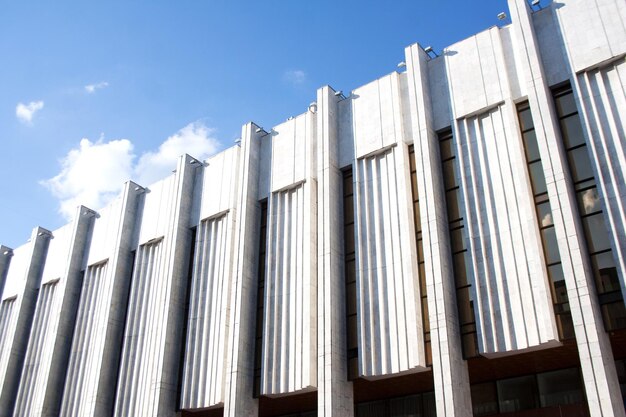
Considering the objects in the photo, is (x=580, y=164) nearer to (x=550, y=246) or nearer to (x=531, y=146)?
(x=531, y=146)

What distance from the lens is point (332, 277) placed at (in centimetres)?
2984

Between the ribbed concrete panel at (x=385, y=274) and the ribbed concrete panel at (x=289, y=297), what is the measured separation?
2.78 meters

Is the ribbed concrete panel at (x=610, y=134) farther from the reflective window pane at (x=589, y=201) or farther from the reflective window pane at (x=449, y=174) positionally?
the reflective window pane at (x=449, y=174)

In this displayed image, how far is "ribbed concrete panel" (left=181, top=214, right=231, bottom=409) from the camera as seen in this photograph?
3259cm

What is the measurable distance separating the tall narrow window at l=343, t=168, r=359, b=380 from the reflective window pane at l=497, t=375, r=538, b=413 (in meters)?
6.66

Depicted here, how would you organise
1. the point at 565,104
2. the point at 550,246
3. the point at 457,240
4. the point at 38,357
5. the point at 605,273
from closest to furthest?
1. the point at 605,273
2. the point at 550,246
3. the point at 565,104
4. the point at 457,240
5. the point at 38,357

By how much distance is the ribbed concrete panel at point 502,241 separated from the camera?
80.1ft

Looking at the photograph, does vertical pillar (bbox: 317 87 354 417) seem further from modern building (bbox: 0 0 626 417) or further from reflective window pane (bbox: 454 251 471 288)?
reflective window pane (bbox: 454 251 471 288)

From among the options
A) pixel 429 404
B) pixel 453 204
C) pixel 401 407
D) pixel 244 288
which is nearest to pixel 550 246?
pixel 453 204

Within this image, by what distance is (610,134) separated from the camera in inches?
979

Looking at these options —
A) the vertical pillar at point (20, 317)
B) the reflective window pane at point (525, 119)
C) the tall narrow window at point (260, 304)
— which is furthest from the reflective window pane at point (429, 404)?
the vertical pillar at point (20, 317)

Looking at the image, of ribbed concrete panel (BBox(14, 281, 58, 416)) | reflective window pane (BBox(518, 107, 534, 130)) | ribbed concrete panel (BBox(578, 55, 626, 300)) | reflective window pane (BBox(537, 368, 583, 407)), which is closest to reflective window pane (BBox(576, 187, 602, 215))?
ribbed concrete panel (BBox(578, 55, 626, 300))

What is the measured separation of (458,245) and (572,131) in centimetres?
644

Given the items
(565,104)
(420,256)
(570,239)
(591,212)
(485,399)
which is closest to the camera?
(570,239)
